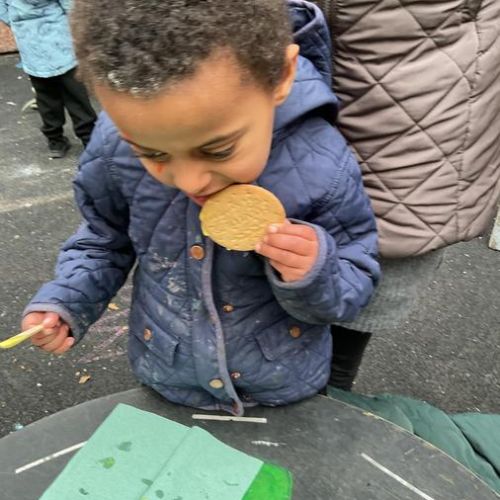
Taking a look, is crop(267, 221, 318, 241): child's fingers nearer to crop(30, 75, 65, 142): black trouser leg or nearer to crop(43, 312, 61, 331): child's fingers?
crop(43, 312, 61, 331): child's fingers

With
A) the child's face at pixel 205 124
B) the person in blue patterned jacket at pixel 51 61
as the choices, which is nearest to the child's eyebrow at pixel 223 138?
the child's face at pixel 205 124

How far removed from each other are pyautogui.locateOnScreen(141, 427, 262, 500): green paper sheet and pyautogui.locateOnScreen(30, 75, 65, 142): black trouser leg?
9.19 ft

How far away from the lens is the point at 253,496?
42.1 inches

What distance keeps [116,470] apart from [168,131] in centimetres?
62

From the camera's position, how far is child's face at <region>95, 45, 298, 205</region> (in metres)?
0.72

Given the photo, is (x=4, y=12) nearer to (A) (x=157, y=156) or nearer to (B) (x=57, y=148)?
(B) (x=57, y=148)

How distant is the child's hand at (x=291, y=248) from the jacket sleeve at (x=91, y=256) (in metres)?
0.30

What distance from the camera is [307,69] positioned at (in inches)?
38.0

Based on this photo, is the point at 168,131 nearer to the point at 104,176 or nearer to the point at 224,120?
the point at 224,120

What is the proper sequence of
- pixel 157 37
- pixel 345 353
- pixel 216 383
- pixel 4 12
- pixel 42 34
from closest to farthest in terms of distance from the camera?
pixel 157 37, pixel 216 383, pixel 345 353, pixel 42 34, pixel 4 12

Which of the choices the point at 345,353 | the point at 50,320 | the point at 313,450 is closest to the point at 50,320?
the point at 50,320

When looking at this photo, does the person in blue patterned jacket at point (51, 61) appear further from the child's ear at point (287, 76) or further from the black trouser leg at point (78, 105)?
the child's ear at point (287, 76)

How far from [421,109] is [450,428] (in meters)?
0.95

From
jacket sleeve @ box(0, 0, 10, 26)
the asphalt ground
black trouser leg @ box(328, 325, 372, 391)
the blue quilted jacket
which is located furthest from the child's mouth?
jacket sleeve @ box(0, 0, 10, 26)
